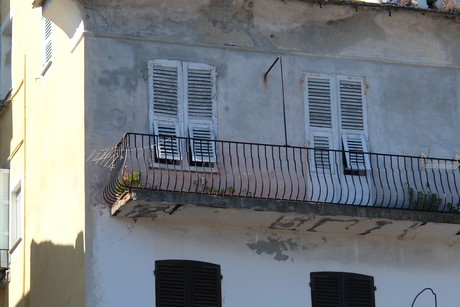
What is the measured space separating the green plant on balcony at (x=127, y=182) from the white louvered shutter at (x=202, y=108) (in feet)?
4.32

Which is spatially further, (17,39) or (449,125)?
(17,39)

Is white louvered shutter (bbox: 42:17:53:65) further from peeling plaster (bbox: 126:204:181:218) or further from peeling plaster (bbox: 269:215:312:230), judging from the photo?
peeling plaster (bbox: 269:215:312:230)

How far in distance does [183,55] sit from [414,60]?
4.24m

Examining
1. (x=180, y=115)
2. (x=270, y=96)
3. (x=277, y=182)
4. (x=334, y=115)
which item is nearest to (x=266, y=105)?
(x=270, y=96)

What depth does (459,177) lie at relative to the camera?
2831cm

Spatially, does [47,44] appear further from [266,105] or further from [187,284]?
[187,284]

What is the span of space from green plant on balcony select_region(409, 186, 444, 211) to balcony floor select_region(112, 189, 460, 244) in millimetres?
432

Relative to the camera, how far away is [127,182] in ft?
84.5

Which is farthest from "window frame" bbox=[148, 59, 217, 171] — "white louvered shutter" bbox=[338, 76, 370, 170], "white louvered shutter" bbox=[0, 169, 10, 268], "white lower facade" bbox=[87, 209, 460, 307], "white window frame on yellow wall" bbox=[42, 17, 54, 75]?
"white louvered shutter" bbox=[0, 169, 10, 268]

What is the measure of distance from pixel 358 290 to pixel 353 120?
304cm

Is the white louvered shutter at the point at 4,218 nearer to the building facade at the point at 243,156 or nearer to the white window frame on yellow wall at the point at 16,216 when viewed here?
the white window frame on yellow wall at the point at 16,216

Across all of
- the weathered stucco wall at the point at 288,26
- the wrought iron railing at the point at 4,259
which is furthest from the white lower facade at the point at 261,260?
the wrought iron railing at the point at 4,259

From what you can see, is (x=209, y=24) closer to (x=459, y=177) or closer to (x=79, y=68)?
(x=79, y=68)

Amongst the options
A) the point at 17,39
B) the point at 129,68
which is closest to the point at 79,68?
the point at 129,68
